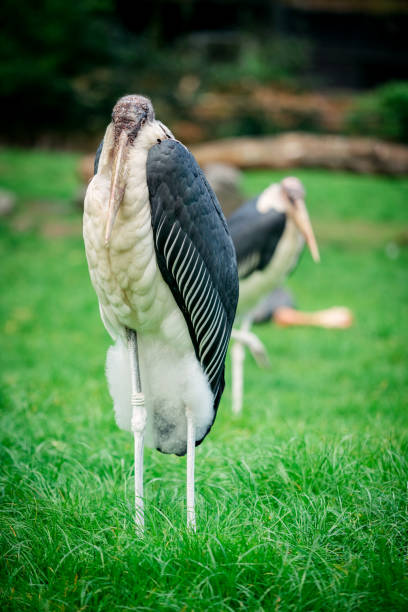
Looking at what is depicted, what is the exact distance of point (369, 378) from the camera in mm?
5000

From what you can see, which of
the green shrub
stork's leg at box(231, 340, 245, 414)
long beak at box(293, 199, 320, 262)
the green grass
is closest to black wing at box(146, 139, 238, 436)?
the green grass

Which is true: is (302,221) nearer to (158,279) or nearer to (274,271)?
(274,271)

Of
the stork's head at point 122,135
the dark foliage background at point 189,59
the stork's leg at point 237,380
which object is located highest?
the dark foliage background at point 189,59

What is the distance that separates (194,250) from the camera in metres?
2.15

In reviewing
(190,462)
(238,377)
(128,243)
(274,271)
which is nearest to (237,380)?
(238,377)

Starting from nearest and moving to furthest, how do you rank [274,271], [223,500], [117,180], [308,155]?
1. [117,180]
2. [223,500]
3. [274,271]
4. [308,155]

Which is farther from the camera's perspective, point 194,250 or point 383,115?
point 383,115

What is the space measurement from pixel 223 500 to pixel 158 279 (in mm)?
1008

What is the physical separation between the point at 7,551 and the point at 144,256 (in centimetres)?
112

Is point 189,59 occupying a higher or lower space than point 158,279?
higher

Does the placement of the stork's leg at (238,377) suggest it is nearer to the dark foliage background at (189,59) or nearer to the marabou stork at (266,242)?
the marabou stork at (266,242)

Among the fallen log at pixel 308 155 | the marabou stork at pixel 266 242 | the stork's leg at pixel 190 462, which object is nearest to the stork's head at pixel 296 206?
the marabou stork at pixel 266 242

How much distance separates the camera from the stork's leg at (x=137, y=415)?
2271mm

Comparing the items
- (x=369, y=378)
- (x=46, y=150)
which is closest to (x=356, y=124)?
(x=46, y=150)
